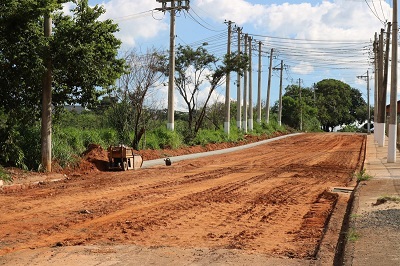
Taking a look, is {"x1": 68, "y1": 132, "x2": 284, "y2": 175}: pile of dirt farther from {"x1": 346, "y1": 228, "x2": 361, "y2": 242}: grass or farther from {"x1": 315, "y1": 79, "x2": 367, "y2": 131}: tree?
{"x1": 315, "y1": 79, "x2": 367, "y2": 131}: tree

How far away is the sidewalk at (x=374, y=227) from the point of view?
23.8ft

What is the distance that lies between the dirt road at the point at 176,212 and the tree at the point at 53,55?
3.12 meters

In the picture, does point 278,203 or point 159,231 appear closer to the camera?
point 159,231

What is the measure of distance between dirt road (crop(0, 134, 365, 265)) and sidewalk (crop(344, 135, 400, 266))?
65cm

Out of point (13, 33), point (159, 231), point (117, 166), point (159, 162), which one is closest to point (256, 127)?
point (159, 162)

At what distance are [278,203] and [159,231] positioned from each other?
4.49 m

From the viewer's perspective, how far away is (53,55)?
18.1m

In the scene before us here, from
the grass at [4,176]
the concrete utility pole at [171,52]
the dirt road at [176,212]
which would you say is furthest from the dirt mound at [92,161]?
the concrete utility pole at [171,52]

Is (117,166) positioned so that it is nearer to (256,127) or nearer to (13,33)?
(13,33)

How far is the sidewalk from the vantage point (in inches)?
285

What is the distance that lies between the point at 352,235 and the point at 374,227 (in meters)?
0.89

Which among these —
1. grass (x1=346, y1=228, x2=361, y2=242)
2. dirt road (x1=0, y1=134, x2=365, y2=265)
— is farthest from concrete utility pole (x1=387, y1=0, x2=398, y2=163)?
grass (x1=346, y1=228, x2=361, y2=242)

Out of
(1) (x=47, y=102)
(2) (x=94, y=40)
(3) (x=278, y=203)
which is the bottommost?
(3) (x=278, y=203)

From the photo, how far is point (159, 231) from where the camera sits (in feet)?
32.0
